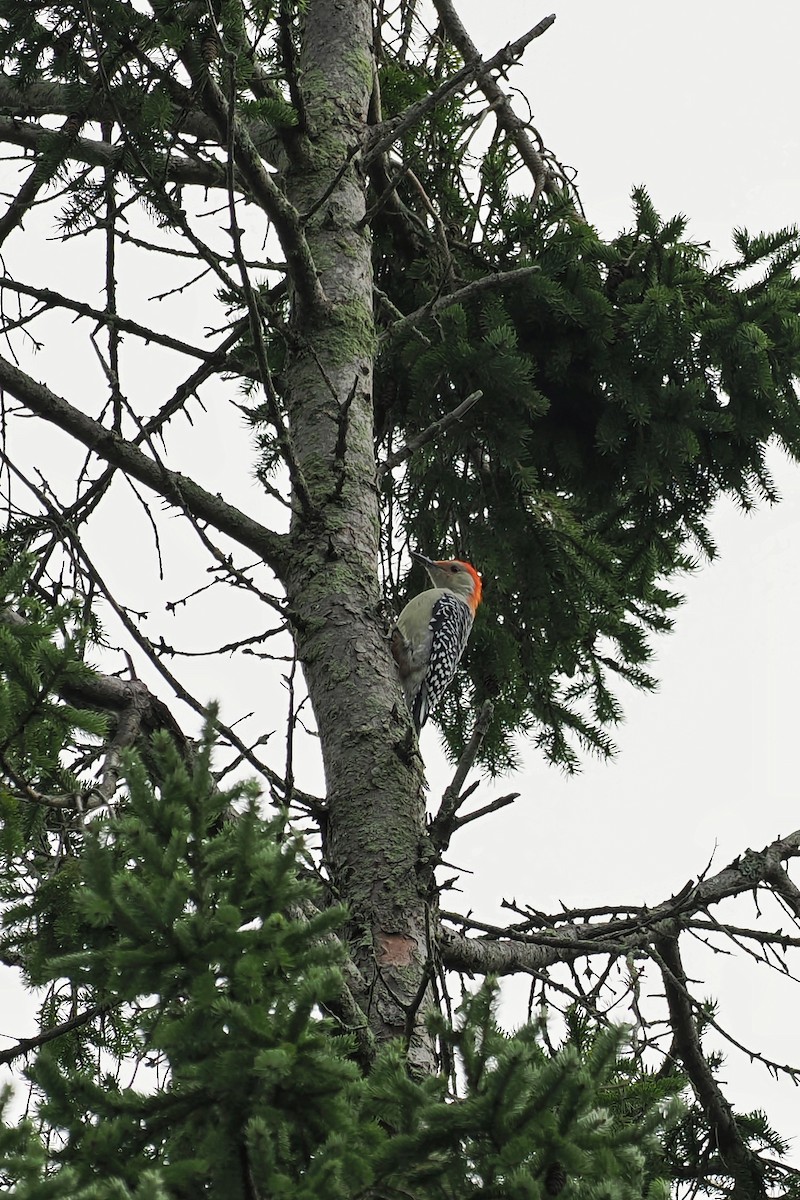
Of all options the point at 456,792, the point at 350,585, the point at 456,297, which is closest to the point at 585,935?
the point at 456,792

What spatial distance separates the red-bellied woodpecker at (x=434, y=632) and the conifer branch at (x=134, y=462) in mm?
1320

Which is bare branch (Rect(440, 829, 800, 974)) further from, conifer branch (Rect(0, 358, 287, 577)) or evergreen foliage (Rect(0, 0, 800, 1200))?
conifer branch (Rect(0, 358, 287, 577))

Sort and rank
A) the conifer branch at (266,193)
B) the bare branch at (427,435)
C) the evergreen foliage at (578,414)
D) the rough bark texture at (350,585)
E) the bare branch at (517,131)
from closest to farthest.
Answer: the rough bark texture at (350,585) → the conifer branch at (266,193) → the bare branch at (427,435) → the evergreen foliage at (578,414) → the bare branch at (517,131)

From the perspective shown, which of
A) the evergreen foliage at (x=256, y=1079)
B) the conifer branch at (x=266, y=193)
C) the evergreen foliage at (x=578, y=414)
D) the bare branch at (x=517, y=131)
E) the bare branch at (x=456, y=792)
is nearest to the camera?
the evergreen foliage at (x=256, y=1079)

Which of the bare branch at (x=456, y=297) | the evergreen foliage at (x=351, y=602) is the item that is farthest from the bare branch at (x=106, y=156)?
the bare branch at (x=456, y=297)

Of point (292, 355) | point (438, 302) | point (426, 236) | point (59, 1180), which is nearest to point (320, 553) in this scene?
point (292, 355)

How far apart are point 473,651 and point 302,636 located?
213cm

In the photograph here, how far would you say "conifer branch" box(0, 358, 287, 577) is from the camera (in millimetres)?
3875

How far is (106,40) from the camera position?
3523 millimetres

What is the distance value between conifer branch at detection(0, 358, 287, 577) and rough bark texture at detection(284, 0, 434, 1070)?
0.46ft

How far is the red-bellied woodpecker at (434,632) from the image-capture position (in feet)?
18.5

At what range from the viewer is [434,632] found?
603cm

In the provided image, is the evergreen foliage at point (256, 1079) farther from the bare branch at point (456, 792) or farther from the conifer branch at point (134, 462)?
the conifer branch at point (134, 462)

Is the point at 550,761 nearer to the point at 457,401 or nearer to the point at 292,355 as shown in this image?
the point at 457,401
